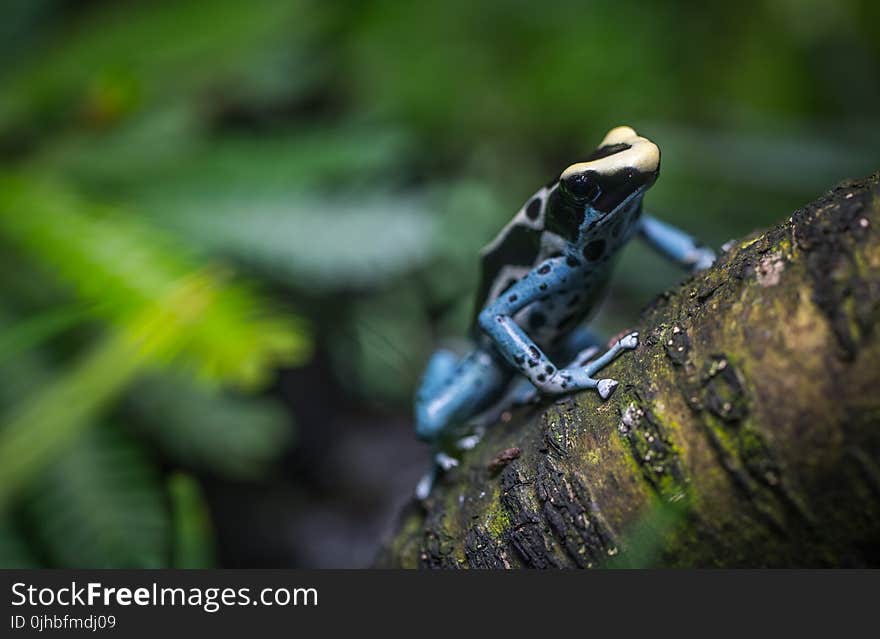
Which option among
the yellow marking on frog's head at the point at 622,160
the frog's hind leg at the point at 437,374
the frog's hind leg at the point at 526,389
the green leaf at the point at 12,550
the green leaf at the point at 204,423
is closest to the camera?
the yellow marking on frog's head at the point at 622,160

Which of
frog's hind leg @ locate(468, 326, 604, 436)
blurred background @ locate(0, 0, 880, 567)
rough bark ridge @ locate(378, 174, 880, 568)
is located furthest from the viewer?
blurred background @ locate(0, 0, 880, 567)

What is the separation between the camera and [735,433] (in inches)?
48.9

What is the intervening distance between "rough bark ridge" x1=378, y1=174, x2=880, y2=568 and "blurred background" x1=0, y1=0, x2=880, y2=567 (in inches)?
67.2

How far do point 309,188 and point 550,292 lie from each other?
2.35m

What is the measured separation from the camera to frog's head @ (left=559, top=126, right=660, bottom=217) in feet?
5.67

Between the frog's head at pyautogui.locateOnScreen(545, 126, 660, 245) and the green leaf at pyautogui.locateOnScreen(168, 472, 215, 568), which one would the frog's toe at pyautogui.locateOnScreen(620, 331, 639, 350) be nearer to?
the frog's head at pyautogui.locateOnScreen(545, 126, 660, 245)

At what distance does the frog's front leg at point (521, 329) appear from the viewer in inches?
69.8

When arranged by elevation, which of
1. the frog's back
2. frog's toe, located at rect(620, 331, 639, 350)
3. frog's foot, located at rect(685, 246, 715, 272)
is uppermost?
the frog's back

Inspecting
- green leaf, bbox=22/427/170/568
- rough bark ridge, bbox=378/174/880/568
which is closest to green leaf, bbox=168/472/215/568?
rough bark ridge, bbox=378/174/880/568

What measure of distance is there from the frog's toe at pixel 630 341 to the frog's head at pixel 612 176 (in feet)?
1.10

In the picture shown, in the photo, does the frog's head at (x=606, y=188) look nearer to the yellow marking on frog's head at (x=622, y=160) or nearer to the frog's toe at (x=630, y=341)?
the yellow marking on frog's head at (x=622, y=160)

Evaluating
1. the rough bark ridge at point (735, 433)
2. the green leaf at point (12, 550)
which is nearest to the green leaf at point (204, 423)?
the green leaf at point (12, 550)

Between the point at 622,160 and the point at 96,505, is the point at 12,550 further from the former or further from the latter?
the point at 622,160

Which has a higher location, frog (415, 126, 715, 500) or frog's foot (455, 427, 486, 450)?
frog (415, 126, 715, 500)
